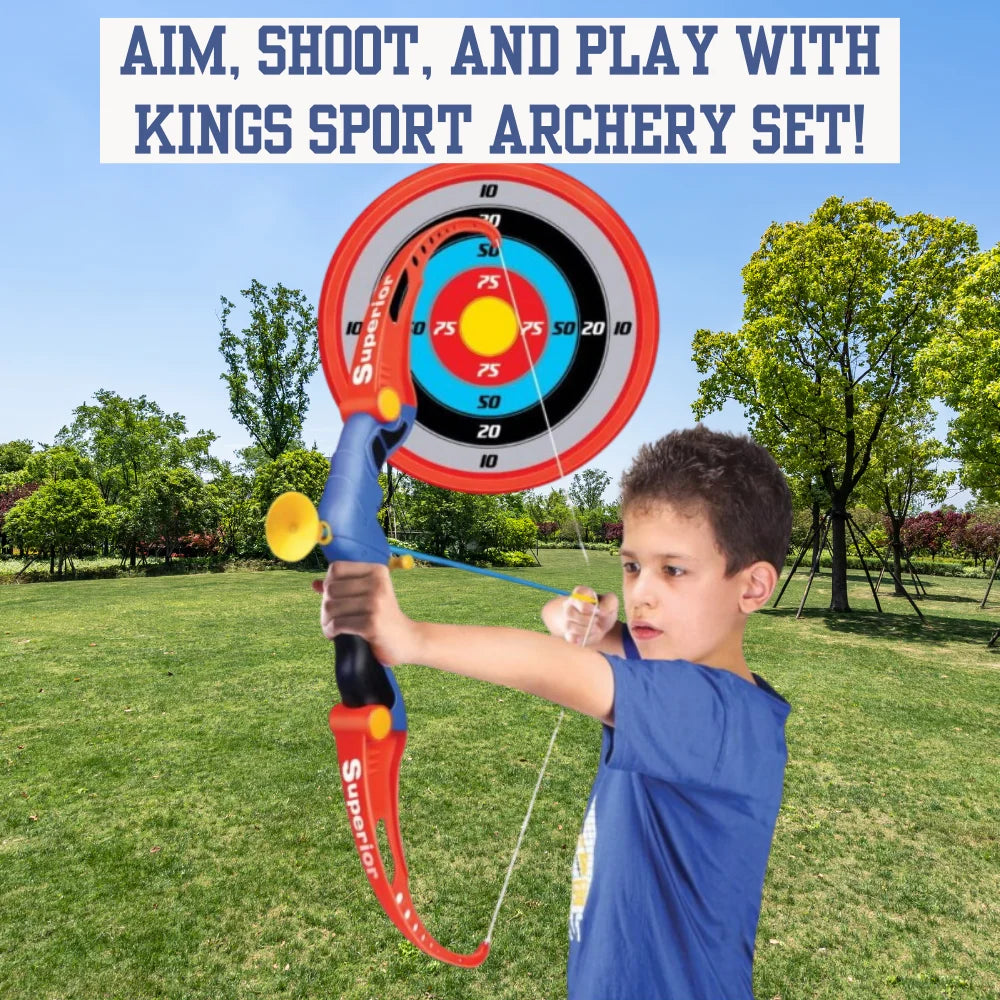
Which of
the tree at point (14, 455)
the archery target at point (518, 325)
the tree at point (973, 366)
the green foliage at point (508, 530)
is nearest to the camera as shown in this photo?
the archery target at point (518, 325)

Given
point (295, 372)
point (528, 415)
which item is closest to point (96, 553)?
point (295, 372)

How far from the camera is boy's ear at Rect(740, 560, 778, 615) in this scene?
123 cm

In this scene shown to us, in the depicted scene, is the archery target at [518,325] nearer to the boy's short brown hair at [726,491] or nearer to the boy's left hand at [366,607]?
the boy's short brown hair at [726,491]

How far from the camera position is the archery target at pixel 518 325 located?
4.28 feet

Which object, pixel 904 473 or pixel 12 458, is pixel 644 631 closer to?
pixel 904 473

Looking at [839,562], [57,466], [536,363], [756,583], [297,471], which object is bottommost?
[839,562]

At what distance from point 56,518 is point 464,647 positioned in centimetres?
2853

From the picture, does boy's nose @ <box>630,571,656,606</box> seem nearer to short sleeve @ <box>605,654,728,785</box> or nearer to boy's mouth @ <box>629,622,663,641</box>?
boy's mouth @ <box>629,622,663,641</box>

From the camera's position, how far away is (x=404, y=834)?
18.7 ft

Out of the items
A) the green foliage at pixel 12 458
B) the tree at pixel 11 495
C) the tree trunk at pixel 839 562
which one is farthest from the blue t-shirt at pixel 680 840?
the green foliage at pixel 12 458

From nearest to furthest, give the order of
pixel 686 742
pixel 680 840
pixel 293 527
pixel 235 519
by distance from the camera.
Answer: pixel 293 527 < pixel 686 742 < pixel 680 840 < pixel 235 519

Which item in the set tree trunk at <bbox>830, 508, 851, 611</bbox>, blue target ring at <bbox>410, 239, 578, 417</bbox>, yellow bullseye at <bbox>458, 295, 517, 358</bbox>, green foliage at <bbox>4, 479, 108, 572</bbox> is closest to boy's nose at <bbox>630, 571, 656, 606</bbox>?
blue target ring at <bbox>410, 239, 578, 417</bbox>

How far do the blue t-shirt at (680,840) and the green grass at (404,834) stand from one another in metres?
3.24

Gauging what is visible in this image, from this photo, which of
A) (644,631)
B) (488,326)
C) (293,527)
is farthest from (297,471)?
(293,527)
